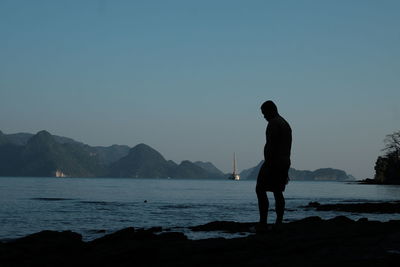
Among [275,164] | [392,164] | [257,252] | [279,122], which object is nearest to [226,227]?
[275,164]

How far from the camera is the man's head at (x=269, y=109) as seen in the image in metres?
11.3

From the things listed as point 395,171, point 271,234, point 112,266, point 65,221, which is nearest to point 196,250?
point 112,266

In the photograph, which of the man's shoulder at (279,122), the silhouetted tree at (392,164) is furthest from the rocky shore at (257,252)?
the silhouetted tree at (392,164)

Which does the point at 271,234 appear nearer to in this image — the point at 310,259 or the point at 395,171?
the point at 310,259

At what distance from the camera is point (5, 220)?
2791 centimetres

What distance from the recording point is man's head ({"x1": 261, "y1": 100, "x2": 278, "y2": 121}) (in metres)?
11.3

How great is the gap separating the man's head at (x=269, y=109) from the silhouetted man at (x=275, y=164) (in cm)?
2

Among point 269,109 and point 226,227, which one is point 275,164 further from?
point 226,227

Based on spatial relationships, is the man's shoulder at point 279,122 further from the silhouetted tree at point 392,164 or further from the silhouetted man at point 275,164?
the silhouetted tree at point 392,164

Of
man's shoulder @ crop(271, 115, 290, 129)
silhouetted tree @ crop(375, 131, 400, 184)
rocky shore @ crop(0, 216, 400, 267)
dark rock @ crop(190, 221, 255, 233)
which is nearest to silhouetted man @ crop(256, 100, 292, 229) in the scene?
man's shoulder @ crop(271, 115, 290, 129)

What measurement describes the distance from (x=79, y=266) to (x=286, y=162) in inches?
194

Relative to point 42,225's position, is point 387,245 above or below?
above

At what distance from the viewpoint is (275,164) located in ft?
36.0

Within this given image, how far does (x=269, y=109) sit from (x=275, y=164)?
1.24 m
